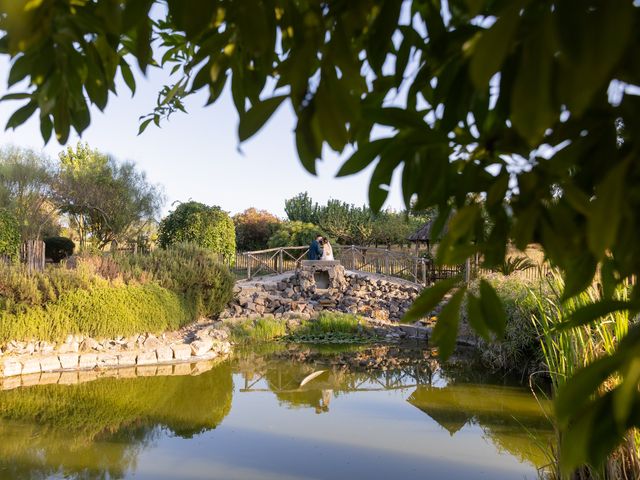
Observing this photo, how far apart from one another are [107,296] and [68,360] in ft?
4.16

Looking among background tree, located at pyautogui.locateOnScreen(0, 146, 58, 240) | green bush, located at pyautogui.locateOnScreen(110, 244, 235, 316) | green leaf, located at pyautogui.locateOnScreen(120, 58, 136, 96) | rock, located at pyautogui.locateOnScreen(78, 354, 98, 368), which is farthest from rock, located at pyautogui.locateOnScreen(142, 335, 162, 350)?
background tree, located at pyautogui.locateOnScreen(0, 146, 58, 240)

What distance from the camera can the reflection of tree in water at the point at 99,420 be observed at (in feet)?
15.4

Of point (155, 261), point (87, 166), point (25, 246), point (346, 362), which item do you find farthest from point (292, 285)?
point (87, 166)

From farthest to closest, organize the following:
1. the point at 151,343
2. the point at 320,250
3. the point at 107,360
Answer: the point at 320,250 → the point at 151,343 → the point at 107,360

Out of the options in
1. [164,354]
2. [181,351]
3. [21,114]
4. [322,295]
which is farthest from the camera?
[322,295]

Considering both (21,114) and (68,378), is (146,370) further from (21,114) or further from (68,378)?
(21,114)

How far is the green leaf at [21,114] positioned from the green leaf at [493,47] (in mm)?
804

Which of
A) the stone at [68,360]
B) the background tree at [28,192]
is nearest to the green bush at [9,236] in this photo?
the background tree at [28,192]

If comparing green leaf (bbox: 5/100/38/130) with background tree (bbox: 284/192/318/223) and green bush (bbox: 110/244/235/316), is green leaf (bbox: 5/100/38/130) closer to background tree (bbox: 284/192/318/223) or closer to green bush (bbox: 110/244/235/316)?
green bush (bbox: 110/244/235/316)

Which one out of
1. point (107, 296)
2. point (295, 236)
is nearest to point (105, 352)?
point (107, 296)

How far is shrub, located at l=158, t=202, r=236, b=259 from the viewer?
18.7 meters

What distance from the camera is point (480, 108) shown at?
0.70 metres

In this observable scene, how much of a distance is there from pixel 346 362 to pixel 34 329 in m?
4.84

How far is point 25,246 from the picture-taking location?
1538cm
